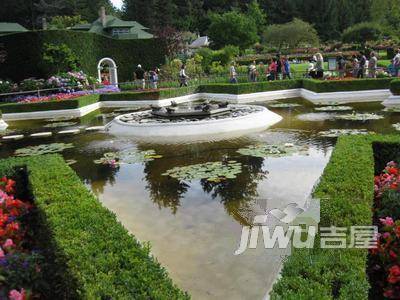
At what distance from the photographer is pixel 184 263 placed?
519 cm

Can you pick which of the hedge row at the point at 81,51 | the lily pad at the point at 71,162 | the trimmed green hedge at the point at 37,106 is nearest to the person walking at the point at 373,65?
the trimmed green hedge at the point at 37,106

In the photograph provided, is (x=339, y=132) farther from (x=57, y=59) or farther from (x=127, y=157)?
(x=57, y=59)

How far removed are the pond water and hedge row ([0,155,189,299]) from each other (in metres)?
0.95

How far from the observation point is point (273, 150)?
10609 millimetres

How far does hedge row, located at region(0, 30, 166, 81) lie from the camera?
96.8ft

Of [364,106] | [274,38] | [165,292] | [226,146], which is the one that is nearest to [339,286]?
[165,292]

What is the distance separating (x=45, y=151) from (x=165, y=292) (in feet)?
32.2

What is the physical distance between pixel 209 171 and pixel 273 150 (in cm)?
223

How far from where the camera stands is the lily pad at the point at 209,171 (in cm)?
871

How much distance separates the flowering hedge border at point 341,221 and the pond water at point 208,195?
0.92m

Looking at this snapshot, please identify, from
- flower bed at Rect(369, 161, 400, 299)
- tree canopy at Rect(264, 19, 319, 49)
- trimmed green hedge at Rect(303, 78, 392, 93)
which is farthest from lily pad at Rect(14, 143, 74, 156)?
tree canopy at Rect(264, 19, 319, 49)

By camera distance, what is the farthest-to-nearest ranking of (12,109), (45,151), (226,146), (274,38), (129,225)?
(274,38) → (12,109) → (45,151) → (226,146) → (129,225)

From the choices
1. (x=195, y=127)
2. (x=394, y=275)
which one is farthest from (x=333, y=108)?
(x=394, y=275)

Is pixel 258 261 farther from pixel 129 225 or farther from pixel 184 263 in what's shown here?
pixel 129 225
